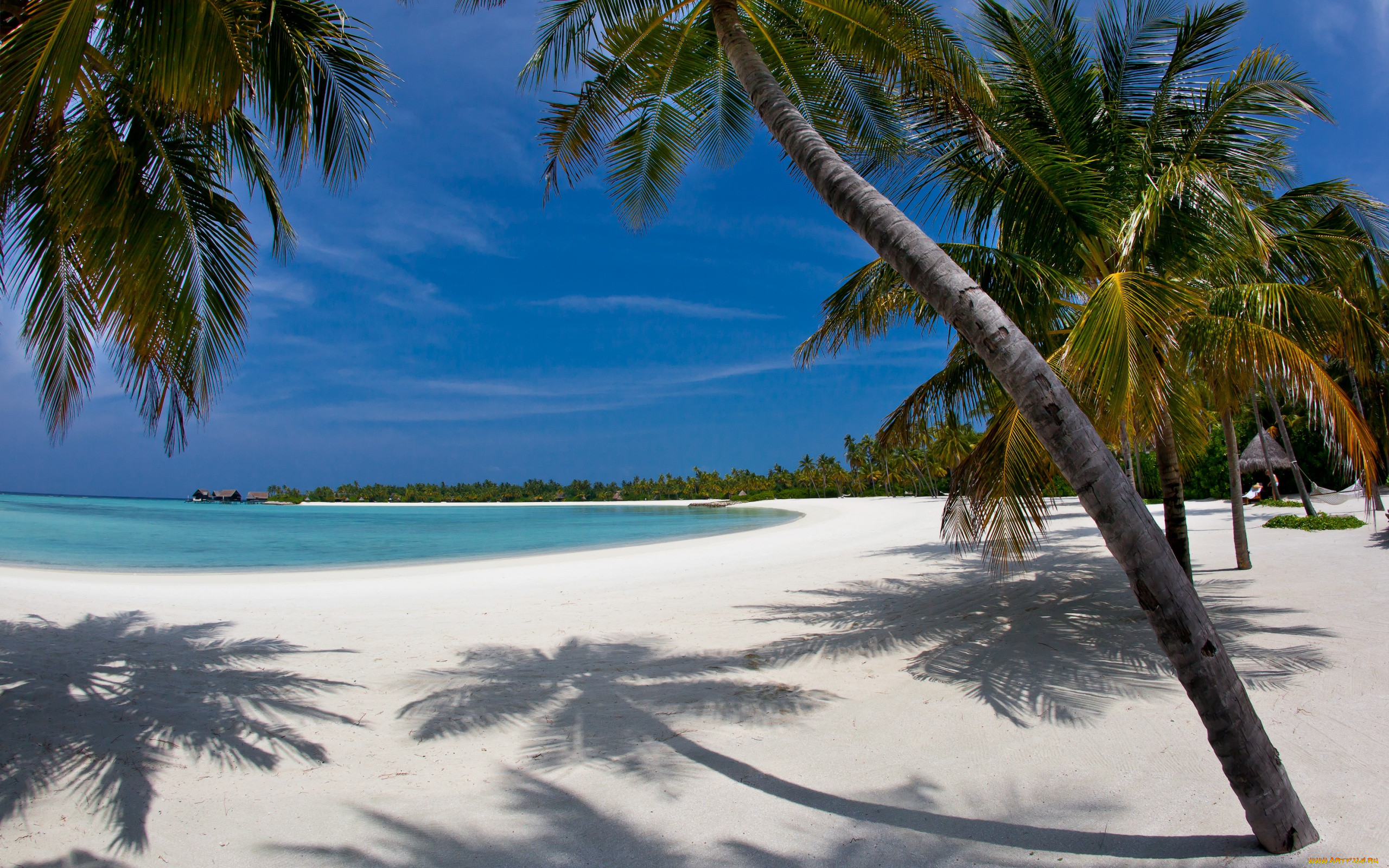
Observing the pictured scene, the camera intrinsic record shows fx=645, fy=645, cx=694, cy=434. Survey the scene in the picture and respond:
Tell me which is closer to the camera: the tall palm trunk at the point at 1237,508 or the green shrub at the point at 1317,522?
the tall palm trunk at the point at 1237,508

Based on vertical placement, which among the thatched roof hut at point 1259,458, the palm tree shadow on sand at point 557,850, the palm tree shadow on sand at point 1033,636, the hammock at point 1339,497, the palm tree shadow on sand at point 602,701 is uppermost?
the thatched roof hut at point 1259,458

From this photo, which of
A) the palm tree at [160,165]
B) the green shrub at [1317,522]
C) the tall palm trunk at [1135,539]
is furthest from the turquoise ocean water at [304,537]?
the green shrub at [1317,522]

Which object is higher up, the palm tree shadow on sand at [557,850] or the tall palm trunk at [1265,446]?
the tall palm trunk at [1265,446]

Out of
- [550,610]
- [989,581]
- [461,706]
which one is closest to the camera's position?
[461,706]

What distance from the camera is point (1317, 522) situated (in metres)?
11.8

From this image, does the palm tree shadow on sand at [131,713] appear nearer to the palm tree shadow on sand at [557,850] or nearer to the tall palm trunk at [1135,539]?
the palm tree shadow on sand at [557,850]

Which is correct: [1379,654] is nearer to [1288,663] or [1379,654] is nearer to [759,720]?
[1288,663]

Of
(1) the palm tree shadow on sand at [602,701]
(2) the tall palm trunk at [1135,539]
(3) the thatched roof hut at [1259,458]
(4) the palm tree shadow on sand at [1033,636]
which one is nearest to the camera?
(2) the tall palm trunk at [1135,539]

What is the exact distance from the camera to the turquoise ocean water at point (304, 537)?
1692cm

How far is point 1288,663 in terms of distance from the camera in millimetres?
4379

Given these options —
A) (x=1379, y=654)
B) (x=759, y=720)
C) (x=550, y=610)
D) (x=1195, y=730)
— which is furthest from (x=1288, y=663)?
(x=550, y=610)

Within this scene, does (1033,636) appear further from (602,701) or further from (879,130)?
(879,130)

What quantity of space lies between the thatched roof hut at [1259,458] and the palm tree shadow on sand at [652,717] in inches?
909

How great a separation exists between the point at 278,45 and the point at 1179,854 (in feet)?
20.0
